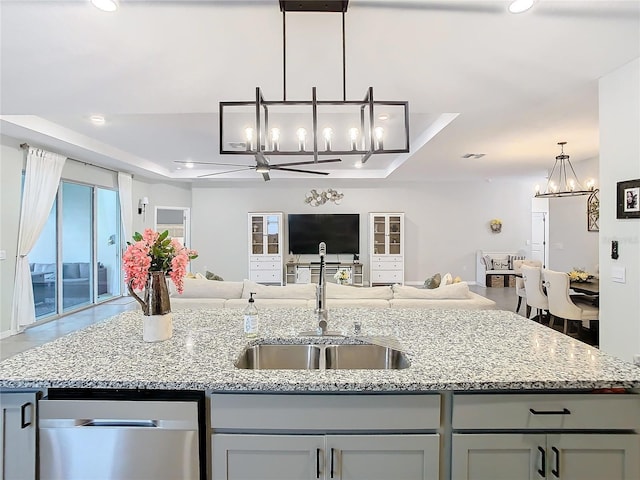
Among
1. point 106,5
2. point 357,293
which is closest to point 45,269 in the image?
point 357,293

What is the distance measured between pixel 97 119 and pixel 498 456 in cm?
503

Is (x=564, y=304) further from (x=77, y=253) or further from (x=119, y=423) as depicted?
(x=77, y=253)

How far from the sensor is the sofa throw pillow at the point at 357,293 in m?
3.92

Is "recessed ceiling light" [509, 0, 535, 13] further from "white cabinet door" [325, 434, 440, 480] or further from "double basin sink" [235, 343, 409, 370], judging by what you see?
"white cabinet door" [325, 434, 440, 480]

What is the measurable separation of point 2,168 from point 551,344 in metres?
5.99

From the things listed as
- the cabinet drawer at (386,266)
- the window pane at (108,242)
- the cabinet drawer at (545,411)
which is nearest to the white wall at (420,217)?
the cabinet drawer at (386,266)

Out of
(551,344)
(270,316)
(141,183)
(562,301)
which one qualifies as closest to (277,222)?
(141,183)

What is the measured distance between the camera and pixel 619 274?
2.61 m

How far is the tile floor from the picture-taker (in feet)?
14.0

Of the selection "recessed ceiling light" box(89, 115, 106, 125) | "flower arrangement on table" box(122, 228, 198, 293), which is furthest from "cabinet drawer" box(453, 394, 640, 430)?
"recessed ceiling light" box(89, 115, 106, 125)

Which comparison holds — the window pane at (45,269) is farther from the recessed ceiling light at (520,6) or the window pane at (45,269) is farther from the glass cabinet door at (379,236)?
the glass cabinet door at (379,236)

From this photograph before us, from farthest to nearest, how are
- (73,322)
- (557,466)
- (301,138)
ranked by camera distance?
1. (73,322)
2. (301,138)
3. (557,466)

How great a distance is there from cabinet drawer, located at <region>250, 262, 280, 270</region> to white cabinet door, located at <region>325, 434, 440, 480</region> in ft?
24.7

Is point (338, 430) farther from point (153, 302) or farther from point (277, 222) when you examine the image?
point (277, 222)
